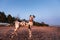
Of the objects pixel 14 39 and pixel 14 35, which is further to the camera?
pixel 14 35

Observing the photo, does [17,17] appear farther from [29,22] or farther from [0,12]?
[0,12]

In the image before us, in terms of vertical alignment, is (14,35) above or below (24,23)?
below

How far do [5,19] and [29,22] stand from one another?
83.6 feet

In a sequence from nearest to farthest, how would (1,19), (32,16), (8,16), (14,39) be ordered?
(14,39)
(32,16)
(1,19)
(8,16)

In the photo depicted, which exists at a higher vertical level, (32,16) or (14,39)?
(32,16)

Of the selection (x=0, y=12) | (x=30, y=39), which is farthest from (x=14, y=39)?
(x=0, y=12)

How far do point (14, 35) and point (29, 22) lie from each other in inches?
72.4

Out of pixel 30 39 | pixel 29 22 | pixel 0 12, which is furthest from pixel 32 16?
pixel 0 12

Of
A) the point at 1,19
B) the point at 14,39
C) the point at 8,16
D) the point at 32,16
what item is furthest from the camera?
the point at 8,16

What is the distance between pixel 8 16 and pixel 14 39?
28.8m

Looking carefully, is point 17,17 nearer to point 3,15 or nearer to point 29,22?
point 29,22

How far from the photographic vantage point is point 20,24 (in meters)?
17.4

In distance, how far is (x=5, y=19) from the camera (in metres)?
42.2

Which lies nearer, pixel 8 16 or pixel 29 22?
pixel 29 22
